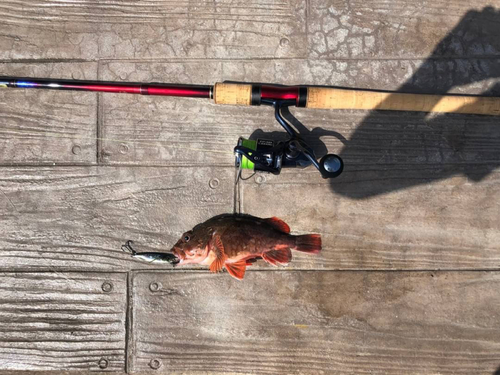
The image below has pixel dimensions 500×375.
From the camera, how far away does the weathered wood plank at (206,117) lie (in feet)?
8.38

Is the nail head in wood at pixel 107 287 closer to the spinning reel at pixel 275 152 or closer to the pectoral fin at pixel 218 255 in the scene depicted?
the pectoral fin at pixel 218 255

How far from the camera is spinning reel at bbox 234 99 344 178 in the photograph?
225 centimetres

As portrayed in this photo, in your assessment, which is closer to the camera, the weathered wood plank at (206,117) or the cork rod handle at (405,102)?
the cork rod handle at (405,102)

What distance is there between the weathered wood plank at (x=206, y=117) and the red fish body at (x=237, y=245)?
1.67 feet

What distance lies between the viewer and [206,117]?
256 cm

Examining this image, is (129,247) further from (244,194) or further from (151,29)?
(151,29)

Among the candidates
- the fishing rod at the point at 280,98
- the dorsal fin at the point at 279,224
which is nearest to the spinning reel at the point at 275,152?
the fishing rod at the point at 280,98

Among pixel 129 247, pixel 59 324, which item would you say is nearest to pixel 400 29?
pixel 129 247

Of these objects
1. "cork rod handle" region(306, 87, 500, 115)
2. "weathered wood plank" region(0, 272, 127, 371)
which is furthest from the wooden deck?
"cork rod handle" region(306, 87, 500, 115)

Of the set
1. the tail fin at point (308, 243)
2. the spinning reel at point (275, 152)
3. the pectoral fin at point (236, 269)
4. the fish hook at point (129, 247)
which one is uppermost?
the spinning reel at point (275, 152)

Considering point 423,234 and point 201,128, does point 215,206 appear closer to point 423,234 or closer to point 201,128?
point 201,128

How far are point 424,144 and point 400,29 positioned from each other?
0.89 metres

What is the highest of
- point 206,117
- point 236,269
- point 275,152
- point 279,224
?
point 206,117

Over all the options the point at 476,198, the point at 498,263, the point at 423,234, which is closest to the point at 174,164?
the point at 423,234
